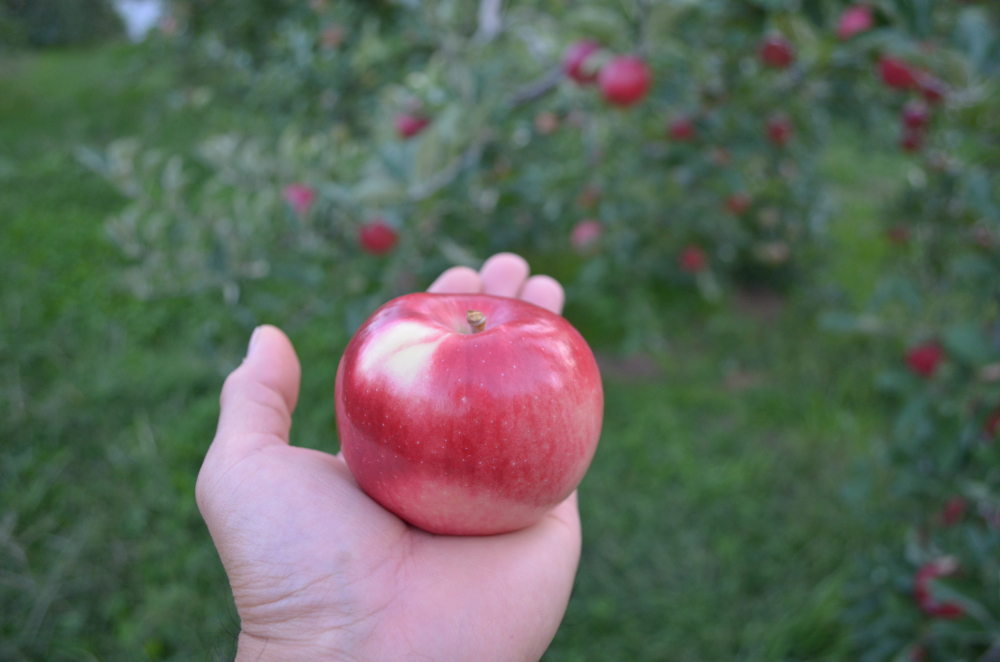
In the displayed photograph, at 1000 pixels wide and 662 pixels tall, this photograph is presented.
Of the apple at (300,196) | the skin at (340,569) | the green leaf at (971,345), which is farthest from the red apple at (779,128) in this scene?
the skin at (340,569)

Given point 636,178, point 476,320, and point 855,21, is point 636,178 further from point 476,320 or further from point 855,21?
point 476,320

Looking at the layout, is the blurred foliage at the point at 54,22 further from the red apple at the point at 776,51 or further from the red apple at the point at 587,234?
the red apple at the point at 776,51

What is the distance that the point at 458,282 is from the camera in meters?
1.36

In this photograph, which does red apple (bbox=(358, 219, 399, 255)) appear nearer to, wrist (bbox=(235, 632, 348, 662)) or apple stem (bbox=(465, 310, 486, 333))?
apple stem (bbox=(465, 310, 486, 333))

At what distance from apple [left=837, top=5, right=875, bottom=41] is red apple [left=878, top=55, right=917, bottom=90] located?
162mm

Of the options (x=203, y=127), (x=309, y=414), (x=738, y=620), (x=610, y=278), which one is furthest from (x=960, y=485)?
(x=203, y=127)

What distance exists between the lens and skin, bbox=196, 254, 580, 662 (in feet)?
2.77

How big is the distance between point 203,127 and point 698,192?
4622 mm

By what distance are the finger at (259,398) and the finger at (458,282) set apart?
0.35 metres

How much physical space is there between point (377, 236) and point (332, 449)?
0.98 m

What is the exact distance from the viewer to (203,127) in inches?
215

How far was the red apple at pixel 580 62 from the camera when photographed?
1.80 metres

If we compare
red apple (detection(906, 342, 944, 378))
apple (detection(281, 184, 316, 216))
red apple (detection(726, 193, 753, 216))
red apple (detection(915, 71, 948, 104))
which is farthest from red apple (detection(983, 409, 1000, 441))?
apple (detection(281, 184, 316, 216))

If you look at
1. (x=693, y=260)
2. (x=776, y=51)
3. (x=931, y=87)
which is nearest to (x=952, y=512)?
(x=931, y=87)
